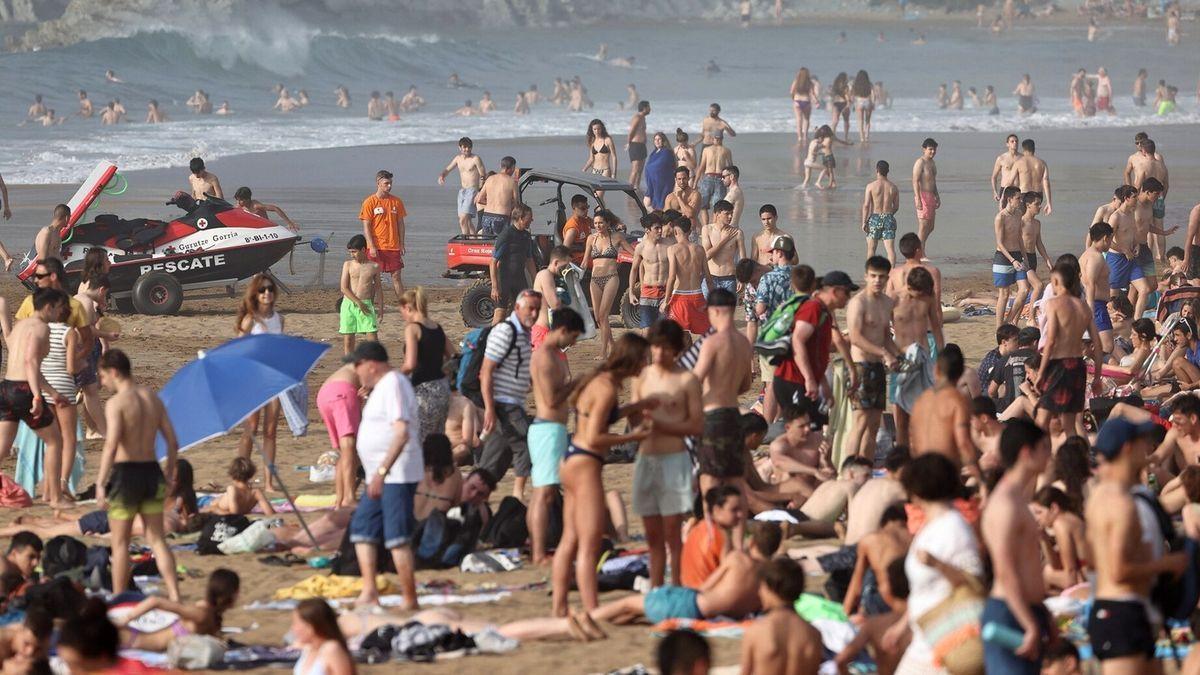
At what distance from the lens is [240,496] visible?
34.8 ft

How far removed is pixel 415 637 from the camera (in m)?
7.83

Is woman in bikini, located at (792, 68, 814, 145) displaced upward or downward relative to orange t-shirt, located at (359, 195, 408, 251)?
upward

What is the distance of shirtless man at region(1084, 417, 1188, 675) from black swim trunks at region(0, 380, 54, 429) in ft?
22.7

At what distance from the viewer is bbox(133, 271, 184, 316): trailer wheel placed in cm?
1772

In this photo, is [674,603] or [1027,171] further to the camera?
[1027,171]

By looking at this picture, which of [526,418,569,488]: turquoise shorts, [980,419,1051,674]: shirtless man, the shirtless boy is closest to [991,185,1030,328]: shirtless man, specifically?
the shirtless boy

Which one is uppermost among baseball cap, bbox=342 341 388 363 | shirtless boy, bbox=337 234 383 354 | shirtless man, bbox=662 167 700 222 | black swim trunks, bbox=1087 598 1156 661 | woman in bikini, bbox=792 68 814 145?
woman in bikini, bbox=792 68 814 145

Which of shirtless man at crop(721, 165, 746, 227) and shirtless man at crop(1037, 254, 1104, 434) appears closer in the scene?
shirtless man at crop(1037, 254, 1104, 434)

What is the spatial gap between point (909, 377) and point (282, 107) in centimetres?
4229

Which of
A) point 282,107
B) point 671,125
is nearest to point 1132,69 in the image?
point 671,125

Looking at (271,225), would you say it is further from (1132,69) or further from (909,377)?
(1132,69)

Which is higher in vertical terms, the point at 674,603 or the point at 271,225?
the point at 271,225

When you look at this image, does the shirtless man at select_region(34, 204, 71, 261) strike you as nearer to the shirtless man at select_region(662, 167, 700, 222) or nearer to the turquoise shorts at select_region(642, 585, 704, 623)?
the shirtless man at select_region(662, 167, 700, 222)

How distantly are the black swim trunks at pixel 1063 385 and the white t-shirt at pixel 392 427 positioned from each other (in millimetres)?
4594
